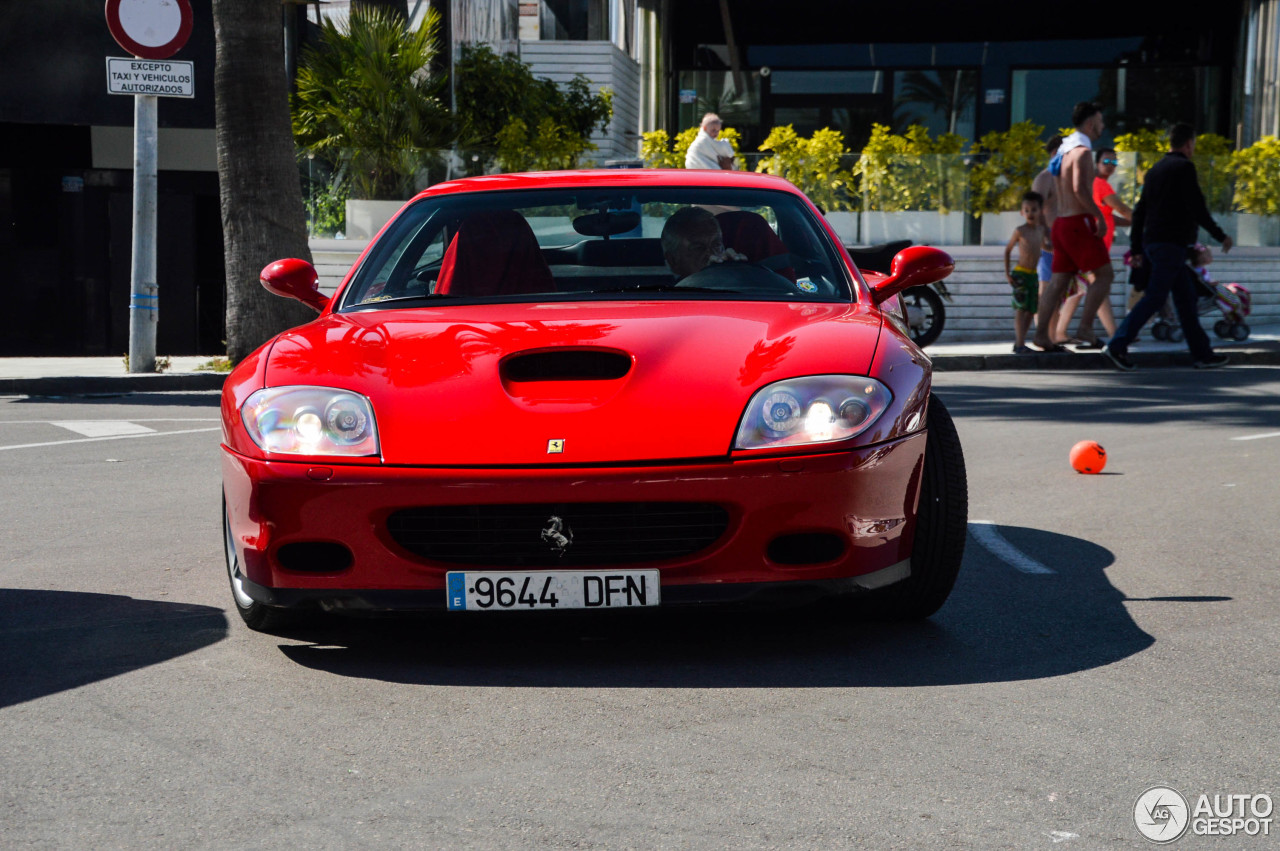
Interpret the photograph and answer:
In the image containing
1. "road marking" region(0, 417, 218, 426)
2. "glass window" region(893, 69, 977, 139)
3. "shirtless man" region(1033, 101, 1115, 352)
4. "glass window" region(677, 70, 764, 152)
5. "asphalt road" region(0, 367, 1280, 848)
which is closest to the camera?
"asphalt road" region(0, 367, 1280, 848)

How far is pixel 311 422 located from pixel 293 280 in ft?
4.40

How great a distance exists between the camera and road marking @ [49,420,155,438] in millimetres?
10375

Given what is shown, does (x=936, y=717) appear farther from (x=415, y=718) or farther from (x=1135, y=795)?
(x=415, y=718)

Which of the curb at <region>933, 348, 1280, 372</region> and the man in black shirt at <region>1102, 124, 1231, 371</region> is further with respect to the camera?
the curb at <region>933, 348, 1280, 372</region>

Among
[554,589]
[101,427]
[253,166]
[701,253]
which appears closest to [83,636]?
[554,589]

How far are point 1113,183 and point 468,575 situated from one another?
48.5 ft

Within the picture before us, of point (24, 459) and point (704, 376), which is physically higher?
point (704, 376)

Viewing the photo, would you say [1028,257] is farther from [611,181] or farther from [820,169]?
[611,181]

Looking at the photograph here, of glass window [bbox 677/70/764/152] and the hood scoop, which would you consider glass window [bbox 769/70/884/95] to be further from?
the hood scoop

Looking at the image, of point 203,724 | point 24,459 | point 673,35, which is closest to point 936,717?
point 203,724

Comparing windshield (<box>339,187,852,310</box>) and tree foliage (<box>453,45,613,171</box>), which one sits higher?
tree foliage (<box>453,45,613,171</box>)

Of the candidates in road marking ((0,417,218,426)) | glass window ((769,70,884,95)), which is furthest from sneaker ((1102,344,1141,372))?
glass window ((769,70,884,95))

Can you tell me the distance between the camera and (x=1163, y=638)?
15.1 feet

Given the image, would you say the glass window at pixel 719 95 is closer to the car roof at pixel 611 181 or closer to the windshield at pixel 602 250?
the car roof at pixel 611 181
